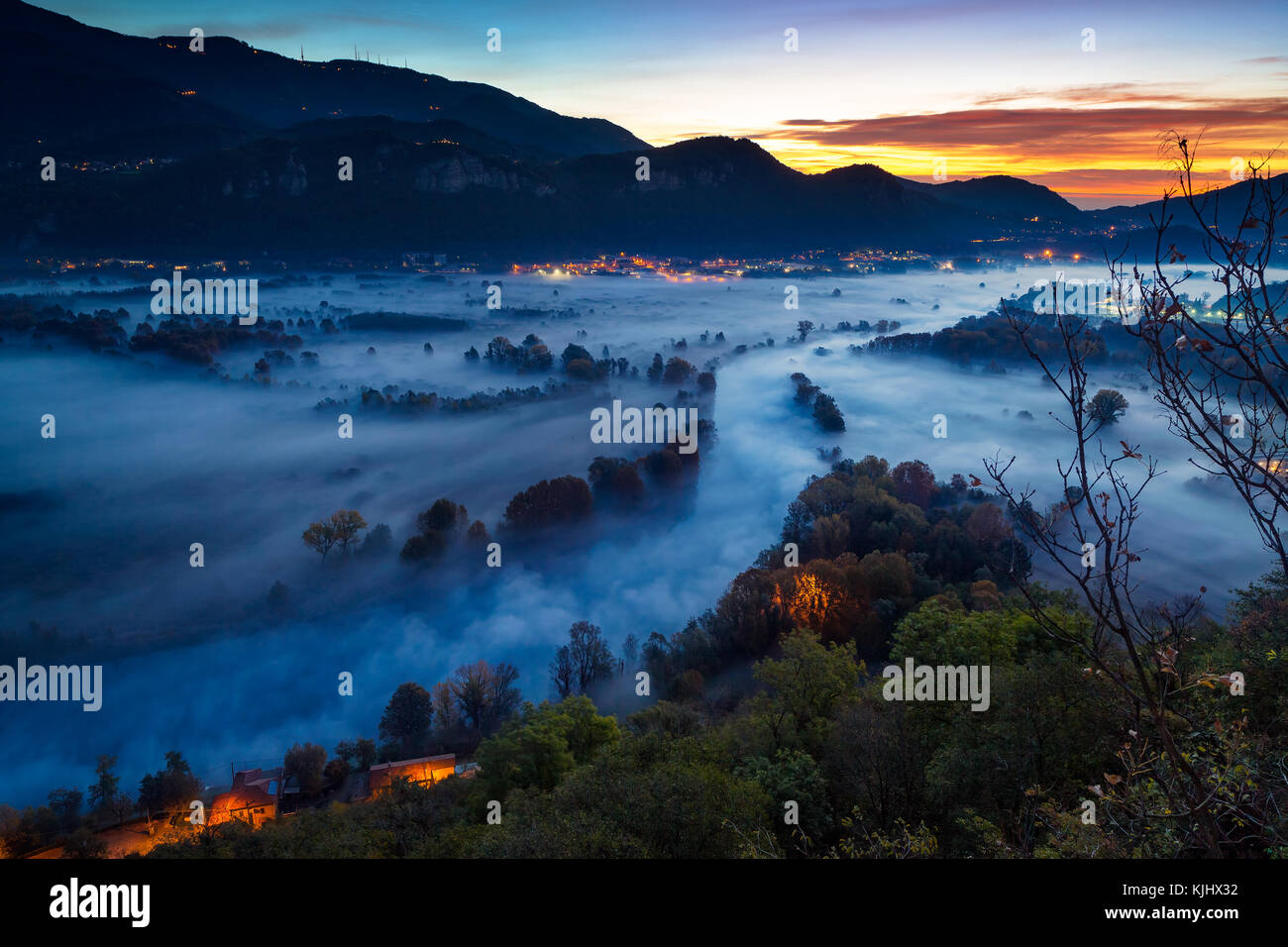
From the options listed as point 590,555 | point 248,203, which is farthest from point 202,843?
point 248,203

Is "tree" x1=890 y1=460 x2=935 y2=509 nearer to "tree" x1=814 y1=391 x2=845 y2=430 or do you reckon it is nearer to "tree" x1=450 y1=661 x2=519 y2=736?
"tree" x1=814 y1=391 x2=845 y2=430

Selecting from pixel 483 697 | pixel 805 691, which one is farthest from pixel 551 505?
pixel 805 691

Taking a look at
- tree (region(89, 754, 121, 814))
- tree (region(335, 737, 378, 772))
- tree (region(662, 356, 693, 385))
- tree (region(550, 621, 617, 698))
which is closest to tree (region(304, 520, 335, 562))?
tree (region(89, 754, 121, 814))

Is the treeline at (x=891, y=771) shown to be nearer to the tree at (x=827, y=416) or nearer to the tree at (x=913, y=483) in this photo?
the tree at (x=913, y=483)

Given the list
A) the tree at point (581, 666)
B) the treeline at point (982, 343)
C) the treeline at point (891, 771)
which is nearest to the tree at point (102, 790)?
the treeline at point (891, 771)

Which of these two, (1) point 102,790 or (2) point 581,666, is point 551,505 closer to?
(2) point 581,666

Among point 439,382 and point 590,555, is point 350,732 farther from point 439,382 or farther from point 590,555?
point 439,382
